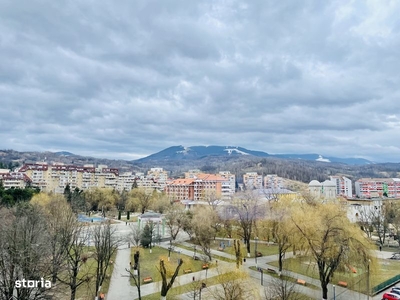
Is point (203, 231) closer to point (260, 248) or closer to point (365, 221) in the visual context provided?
point (260, 248)

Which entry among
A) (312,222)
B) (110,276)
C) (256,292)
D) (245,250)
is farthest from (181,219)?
(256,292)

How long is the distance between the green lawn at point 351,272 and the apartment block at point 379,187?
79602 millimetres

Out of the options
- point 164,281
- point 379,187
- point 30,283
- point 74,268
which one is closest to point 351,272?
point 164,281

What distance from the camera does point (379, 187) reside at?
359ft

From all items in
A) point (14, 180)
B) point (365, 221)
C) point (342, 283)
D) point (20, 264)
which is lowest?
point (342, 283)

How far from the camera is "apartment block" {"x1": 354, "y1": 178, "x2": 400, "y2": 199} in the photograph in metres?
102

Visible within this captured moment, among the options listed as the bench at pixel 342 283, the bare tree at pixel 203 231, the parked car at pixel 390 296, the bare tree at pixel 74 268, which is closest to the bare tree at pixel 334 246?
the parked car at pixel 390 296

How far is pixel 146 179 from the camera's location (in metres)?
118

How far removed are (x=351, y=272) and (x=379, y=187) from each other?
106 meters

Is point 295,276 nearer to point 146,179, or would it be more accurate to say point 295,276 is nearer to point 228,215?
point 228,215

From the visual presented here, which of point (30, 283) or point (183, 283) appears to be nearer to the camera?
point (30, 283)

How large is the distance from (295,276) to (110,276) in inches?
608

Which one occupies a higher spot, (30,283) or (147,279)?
(30,283)

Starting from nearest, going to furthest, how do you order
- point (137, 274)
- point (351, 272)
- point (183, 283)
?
1. point (351, 272)
2. point (183, 283)
3. point (137, 274)
